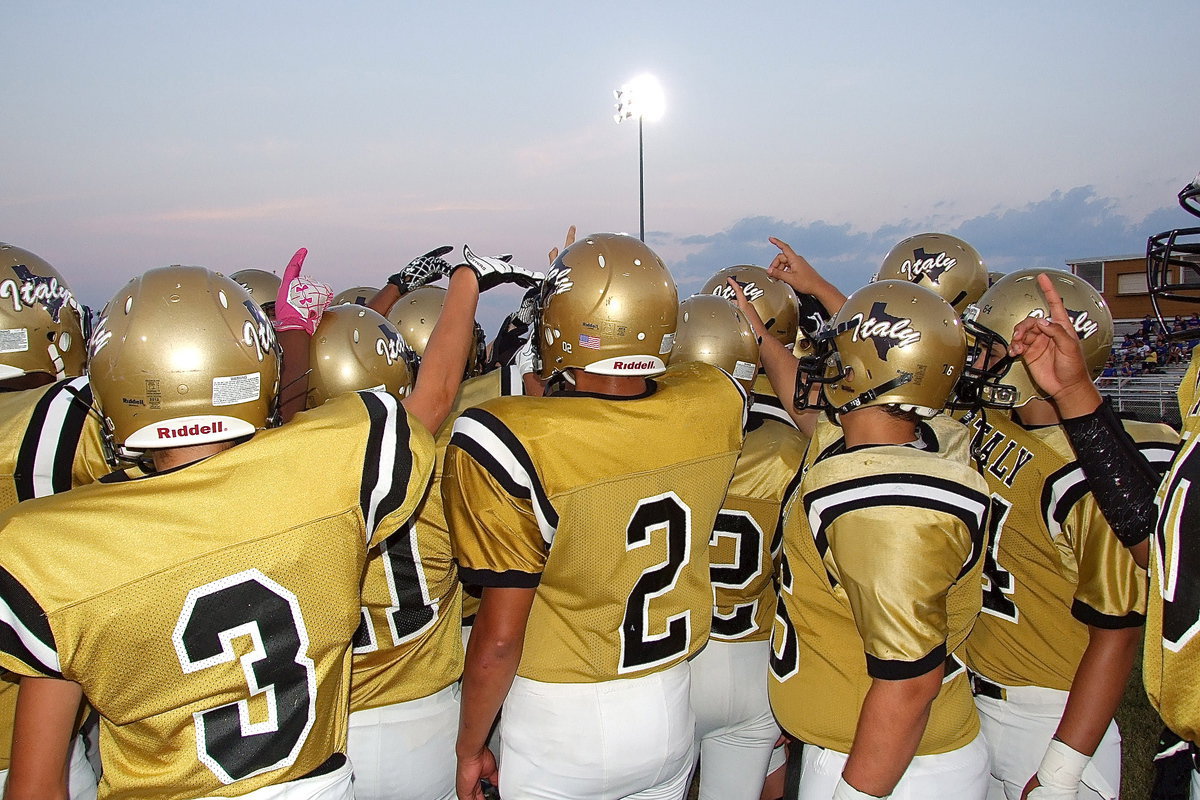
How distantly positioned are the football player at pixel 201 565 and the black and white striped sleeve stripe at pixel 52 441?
0.73 meters

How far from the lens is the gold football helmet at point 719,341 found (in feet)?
12.5

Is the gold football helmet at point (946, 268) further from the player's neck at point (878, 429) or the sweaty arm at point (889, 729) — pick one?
the sweaty arm at point (889, 729)

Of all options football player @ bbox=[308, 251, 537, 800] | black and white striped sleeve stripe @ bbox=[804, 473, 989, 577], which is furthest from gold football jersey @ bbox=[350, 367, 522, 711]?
black and white striped sleeve stripe @ bbox=[804, 473, 989, 577]

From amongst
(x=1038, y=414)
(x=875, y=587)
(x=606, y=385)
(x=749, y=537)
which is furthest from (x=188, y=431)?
(x=1038, y=414)

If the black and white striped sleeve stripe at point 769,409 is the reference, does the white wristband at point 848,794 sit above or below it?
below

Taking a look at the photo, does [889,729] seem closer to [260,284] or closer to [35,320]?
[35,320]

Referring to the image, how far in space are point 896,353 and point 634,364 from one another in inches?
34.0

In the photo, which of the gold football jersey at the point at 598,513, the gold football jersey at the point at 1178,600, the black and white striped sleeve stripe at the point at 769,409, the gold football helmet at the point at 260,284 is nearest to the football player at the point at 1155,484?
the gold football jersey at the point at 1178,600

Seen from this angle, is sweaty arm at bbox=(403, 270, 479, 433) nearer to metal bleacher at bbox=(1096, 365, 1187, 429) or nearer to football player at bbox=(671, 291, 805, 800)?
football player at bbox=(671, 291, 805, 800)

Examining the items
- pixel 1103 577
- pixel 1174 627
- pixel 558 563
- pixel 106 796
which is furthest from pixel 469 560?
pixel 1103 577

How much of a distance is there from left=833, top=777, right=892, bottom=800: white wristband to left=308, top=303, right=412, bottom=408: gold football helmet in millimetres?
2049

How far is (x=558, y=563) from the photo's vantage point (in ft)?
8.13

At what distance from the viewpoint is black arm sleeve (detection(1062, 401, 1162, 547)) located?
94.7 inches

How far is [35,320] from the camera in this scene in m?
3.01
